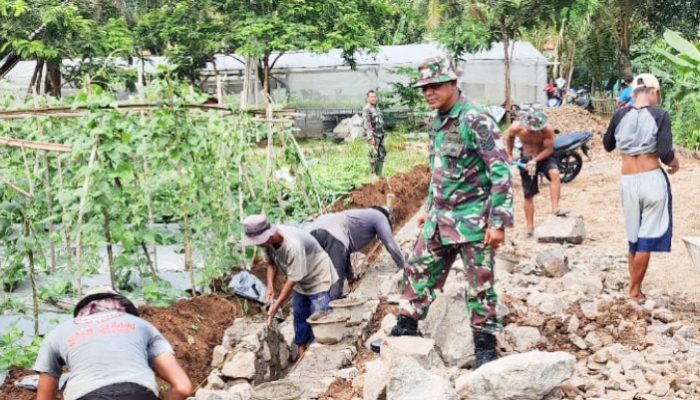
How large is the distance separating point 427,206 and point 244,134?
3.69 metres

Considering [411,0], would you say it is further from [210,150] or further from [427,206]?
[427,206]

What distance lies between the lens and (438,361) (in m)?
4.86

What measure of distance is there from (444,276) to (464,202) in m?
0.50

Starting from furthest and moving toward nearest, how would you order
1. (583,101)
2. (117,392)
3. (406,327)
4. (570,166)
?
(583,101) → (570,166) → (406,327) → (117,392)

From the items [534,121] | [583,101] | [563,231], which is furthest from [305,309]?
[583,101]

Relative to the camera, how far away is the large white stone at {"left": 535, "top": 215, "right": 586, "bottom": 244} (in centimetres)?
915

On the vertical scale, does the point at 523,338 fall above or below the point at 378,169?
above

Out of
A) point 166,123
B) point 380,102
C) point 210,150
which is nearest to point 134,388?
point 166,123

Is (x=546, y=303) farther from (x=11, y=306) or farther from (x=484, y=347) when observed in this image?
(x=11, y=306)

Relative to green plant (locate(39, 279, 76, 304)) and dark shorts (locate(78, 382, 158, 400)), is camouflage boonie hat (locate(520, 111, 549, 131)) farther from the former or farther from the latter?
dark shorts (locate(78, 382, 158, 400))

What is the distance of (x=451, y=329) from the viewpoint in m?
5.06

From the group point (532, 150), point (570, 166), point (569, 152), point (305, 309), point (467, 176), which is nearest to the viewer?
point (467, 176)

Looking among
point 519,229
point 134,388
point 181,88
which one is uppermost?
point 181,88

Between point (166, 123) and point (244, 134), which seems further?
point (244, 134)
